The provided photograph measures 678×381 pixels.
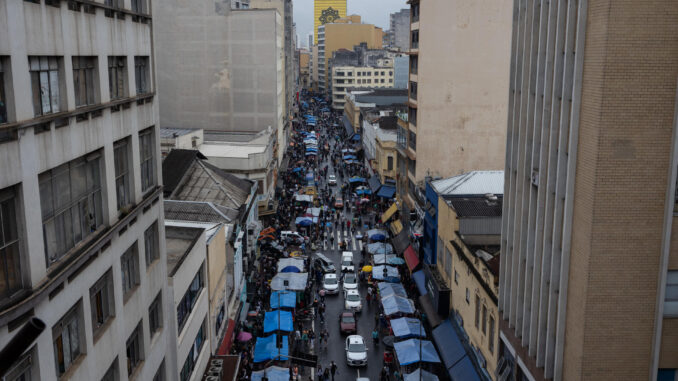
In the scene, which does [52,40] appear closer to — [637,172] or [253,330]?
[637,172]

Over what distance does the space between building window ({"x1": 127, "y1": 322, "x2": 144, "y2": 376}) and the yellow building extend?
Result: 14019 mm

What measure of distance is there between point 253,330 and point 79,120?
2613cm

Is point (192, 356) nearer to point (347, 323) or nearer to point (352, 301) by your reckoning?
point (347, 323)

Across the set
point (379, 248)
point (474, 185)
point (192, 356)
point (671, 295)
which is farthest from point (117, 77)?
point (379, 248)

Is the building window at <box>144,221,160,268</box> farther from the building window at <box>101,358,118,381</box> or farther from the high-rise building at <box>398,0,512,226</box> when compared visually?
the high-rise building at <box>398,0,512,226</box>

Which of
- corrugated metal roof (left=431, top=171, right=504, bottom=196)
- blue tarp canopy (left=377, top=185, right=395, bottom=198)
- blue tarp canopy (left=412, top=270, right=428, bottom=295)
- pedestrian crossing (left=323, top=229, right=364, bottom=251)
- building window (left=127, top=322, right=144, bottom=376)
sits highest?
corrugated metal roof (left=431, top=171, right=504, bottom=196)

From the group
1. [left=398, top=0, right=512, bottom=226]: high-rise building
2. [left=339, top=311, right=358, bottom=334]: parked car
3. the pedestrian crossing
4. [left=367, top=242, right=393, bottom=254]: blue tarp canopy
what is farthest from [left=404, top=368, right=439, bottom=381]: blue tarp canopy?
the pedestrian crossing

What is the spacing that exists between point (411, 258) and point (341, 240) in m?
12.3

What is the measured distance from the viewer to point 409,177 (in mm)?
54469

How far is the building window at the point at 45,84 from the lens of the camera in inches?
469

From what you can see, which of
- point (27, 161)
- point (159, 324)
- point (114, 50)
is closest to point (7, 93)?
point (27, 161)

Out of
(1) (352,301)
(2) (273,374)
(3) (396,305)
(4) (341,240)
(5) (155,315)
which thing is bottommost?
(4) (341,240)

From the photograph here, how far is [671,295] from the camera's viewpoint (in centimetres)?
1648

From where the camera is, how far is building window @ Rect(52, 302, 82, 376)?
509 inches
